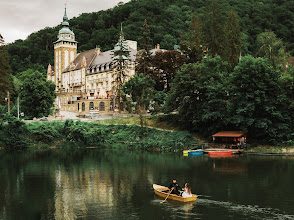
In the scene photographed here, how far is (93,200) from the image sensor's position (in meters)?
24.3

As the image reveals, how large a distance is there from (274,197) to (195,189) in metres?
5.64

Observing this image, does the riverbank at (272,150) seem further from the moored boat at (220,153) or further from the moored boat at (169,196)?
the moored boat at (169,196)

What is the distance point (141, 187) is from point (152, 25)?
118 m

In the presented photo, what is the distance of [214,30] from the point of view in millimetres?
66875

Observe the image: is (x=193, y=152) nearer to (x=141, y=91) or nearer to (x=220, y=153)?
(x=220, y=153)

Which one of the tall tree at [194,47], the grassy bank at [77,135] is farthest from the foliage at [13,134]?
the tall tree at [194,47]

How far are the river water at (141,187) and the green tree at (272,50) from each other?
1983 centimetres

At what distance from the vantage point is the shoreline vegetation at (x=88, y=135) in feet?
194

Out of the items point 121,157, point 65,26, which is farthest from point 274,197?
point 65,26

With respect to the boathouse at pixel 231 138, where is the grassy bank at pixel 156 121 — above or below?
above

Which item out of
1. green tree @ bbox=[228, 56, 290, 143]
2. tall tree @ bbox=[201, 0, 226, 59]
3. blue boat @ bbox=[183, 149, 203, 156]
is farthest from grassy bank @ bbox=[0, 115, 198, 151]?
tall tree @ bbox=[201, 0, 226, 59]

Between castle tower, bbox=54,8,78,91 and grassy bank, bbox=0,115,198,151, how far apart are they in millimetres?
51053

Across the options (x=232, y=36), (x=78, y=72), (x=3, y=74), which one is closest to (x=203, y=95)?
(x=232, y=36)

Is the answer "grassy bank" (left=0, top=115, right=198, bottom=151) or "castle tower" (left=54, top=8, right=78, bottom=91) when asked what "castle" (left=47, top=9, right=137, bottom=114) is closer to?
"castle tower" (left=54, top=8, right=78, bottom=91)
